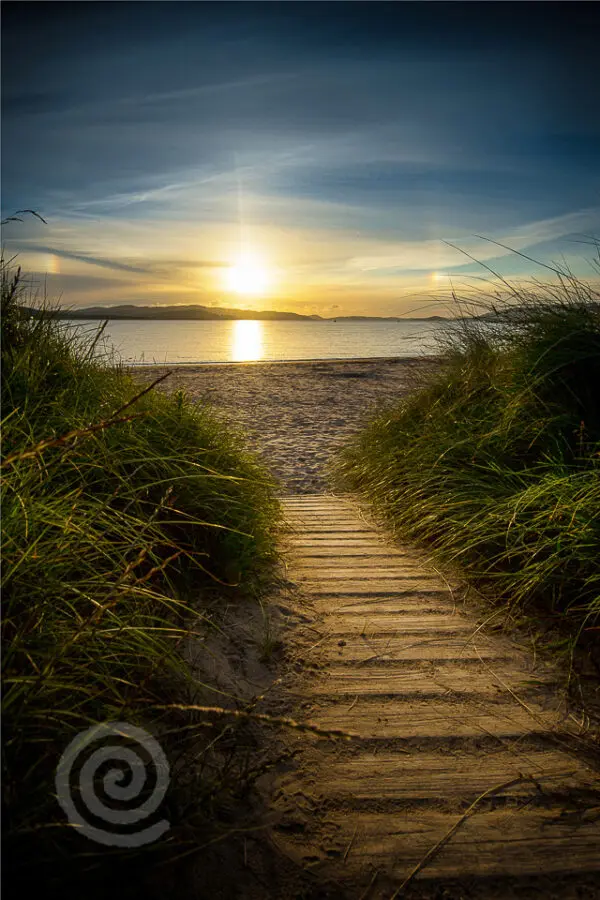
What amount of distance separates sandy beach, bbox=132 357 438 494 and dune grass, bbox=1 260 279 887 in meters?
1.42


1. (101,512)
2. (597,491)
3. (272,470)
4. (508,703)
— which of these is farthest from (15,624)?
(272,470)

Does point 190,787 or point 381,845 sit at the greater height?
point 190,787

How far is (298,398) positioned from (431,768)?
34.9 feet

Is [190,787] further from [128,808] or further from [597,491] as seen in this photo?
[597,491]

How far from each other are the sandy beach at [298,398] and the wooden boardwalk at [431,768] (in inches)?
116

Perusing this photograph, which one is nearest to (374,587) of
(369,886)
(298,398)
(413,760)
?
(413,760)

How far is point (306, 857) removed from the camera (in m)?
1.71

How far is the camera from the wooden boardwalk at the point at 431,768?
168 cm

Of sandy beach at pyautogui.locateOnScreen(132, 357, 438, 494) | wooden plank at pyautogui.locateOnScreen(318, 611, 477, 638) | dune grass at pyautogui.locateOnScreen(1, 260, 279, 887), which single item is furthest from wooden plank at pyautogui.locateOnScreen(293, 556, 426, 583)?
sandy beach at pyautogui.locateOnScreen(132, 357, 438, 494)

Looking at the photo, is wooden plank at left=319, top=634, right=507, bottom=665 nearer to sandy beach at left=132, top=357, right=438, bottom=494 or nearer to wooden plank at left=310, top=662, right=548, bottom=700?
wooden plank at left=310, top=662, right=548, bottom=700

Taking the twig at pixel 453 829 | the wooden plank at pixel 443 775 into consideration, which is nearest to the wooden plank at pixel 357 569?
the wooden plank at pixel 443 775

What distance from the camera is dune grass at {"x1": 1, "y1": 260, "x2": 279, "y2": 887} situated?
1504 mm

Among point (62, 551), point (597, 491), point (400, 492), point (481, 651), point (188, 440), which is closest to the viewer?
point (62, 551)

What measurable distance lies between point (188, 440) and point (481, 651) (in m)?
→ 2.33
